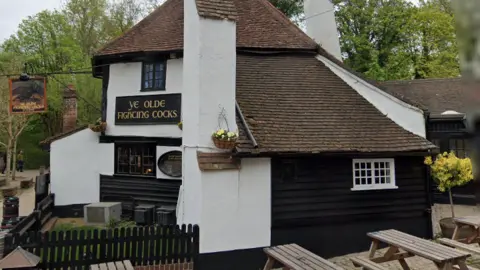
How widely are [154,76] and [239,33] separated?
319 cm

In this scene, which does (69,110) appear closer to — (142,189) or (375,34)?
(142,189)

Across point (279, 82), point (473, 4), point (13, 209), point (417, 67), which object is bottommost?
point (13, 209)

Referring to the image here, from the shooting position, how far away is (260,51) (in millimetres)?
10969

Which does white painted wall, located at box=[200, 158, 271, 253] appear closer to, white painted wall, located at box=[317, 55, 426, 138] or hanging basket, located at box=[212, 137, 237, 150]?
hanging basket, located at box=[212, 137, 237, 150]

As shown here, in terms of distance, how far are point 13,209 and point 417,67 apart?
25.0m

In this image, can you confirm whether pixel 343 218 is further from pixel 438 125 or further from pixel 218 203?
pixel 438 125

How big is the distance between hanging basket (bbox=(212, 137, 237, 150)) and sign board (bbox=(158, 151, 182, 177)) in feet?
13.8

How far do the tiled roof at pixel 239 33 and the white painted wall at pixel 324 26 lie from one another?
1846mm

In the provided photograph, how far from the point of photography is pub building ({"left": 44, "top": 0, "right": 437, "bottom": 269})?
23.5ft

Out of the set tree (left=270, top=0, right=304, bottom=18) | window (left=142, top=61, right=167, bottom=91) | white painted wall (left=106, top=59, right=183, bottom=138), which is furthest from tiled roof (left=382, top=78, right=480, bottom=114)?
window (left=142, top=61, right=167, bottom=91)

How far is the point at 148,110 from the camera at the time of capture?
11.2m

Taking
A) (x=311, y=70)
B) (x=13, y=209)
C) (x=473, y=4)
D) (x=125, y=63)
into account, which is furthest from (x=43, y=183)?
(x=473, y=4)

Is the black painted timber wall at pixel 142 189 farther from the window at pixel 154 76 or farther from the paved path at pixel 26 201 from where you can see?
the paved path at pixel 26 201

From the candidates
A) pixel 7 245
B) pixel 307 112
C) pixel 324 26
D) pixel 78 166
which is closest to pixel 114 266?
pixel 7 245
